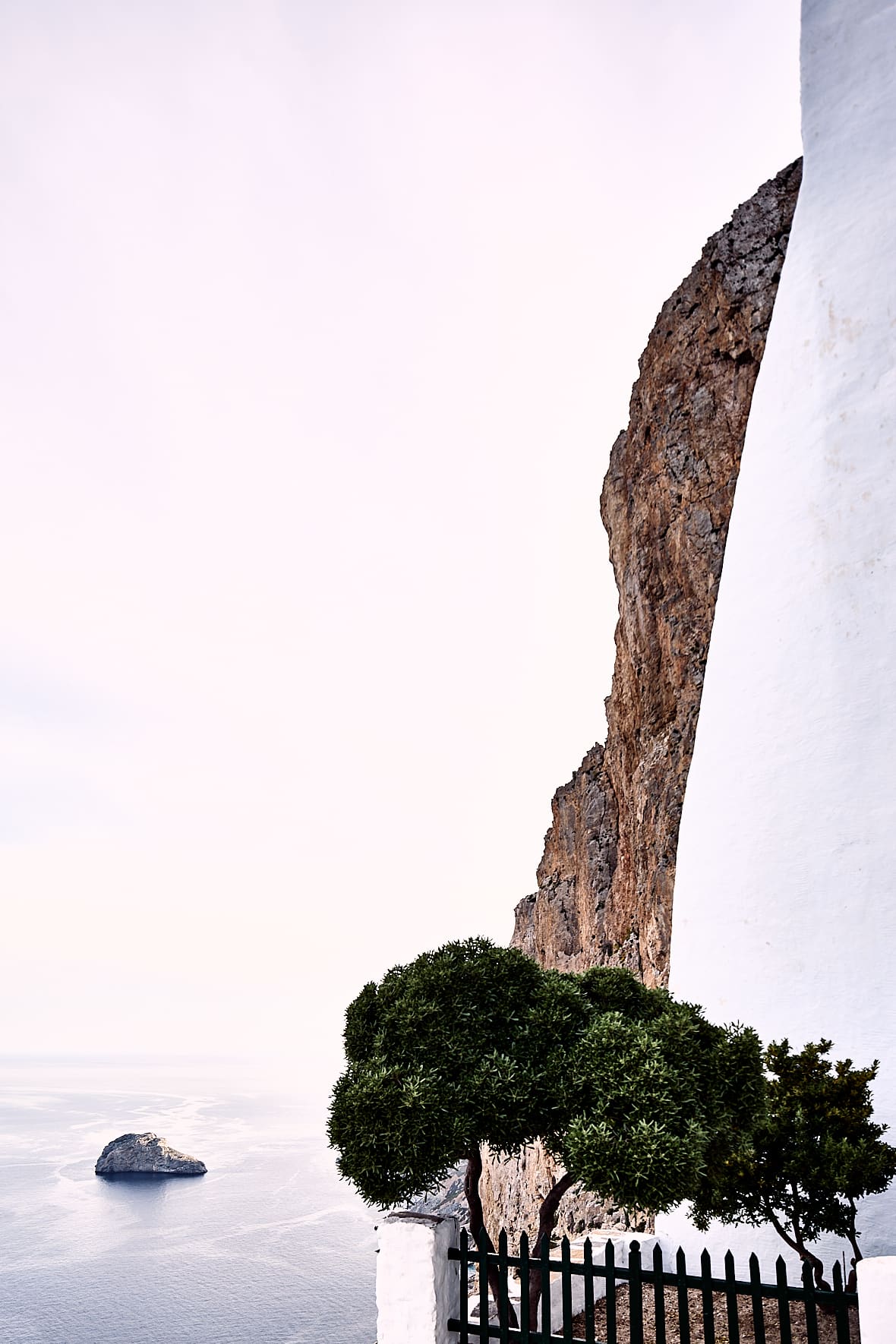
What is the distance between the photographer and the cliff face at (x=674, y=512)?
20172 millimetres

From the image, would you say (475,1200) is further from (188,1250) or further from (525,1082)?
(188,1250)

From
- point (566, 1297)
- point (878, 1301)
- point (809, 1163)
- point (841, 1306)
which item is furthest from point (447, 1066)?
point (809, 1163)

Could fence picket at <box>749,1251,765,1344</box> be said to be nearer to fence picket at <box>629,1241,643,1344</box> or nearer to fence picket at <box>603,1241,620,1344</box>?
fence picket at <box>629,1241,643,1344</box>

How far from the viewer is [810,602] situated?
42.3 ft

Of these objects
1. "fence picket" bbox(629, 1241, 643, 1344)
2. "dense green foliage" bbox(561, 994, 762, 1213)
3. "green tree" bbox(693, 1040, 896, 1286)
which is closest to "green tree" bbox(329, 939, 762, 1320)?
"dense green foliage" bbox(561, 994, 762, 1213)

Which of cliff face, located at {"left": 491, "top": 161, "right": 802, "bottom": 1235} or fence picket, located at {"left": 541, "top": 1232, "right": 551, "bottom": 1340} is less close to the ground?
cliff face, located at {"left": 491, "top": 161, "right": 802, "bottom": 1235}

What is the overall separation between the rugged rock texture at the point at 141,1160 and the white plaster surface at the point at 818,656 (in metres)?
91.1

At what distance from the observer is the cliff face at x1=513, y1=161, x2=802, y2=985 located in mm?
20172

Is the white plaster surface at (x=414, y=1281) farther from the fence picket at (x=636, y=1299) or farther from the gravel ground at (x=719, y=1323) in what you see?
the gravel ground at (x=719, y=1323)

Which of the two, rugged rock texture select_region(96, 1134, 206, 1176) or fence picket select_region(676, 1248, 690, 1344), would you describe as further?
rugged rock texture select_region(96, 1134, 206, 1176)

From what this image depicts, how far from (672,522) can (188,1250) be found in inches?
2575

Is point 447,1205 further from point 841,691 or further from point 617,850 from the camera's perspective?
point 841,691

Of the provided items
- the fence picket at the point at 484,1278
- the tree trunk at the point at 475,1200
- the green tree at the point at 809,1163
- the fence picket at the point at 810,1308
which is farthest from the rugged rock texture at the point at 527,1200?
the fence picket at the point at 810,1308

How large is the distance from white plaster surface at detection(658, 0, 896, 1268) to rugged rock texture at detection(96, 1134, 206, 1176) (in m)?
91.1
